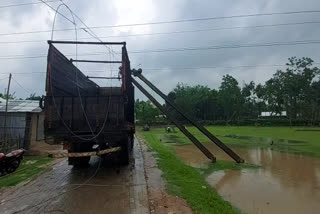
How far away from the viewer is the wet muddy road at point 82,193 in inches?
246

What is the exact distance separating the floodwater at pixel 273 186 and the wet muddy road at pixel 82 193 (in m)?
2.66

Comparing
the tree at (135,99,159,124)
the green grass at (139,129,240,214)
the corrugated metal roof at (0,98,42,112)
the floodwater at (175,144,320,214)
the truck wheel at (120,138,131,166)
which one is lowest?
the floodwater at (175,144,320,214)

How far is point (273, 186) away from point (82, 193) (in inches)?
239

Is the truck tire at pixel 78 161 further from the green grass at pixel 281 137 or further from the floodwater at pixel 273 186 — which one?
the green grass at pixel 281 137

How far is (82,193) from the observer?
7.41 m

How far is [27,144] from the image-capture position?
15016 mm

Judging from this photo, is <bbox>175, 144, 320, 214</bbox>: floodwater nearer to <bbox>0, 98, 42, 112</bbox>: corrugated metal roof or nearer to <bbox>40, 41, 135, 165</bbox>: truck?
<bbox>40, 41, 135, 165</bbox>: truck

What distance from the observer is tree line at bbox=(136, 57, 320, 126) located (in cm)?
5975

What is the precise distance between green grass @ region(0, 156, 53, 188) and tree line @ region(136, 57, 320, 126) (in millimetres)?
41610

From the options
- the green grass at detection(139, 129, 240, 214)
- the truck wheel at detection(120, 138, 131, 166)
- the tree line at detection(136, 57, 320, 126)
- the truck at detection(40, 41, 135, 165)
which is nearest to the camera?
the green grass at detection(139, 129, 240, 214)

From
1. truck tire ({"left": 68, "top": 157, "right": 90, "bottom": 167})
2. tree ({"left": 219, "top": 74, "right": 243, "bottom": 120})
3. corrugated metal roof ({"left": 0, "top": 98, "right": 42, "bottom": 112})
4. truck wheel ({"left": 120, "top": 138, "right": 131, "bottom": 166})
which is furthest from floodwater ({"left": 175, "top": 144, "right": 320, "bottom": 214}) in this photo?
tree ({"left": 219, "top": 74, "right": 243, "bottom": 120})

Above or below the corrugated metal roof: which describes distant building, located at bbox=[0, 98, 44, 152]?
below

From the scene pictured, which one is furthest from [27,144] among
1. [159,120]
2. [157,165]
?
[159,120]

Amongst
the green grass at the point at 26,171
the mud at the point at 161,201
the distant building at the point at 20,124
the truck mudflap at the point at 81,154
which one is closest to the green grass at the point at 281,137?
the mud at the point at 161,201
